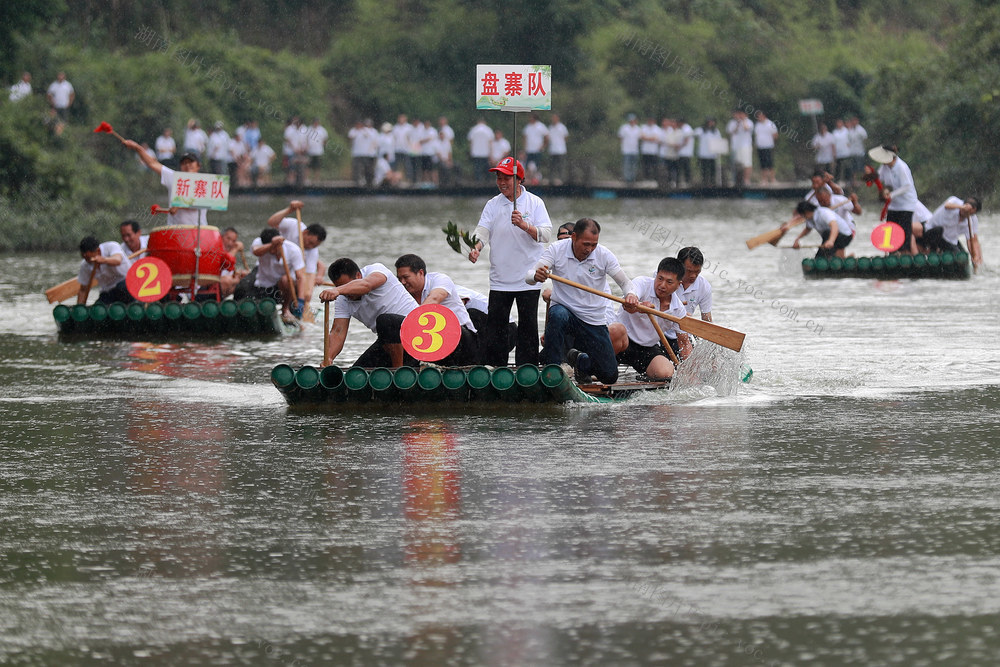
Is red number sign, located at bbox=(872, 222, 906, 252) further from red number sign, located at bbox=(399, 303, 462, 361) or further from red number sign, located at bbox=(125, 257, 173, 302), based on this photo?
red number sign, located at bbox=(399, 303, 462, 361)

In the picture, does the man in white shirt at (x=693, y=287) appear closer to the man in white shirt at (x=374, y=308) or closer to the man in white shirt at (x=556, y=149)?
the man in white shirt at (x=374, y=308)

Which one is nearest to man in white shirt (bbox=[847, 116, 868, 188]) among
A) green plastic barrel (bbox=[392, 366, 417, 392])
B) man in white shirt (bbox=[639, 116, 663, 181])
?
man in white shirt (bbox=[639, 116, 663, 181])

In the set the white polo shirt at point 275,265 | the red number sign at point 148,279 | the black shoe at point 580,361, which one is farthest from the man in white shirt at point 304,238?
the black shoe at point 580,361

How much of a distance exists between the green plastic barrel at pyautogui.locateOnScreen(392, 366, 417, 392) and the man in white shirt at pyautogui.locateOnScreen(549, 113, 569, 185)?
32.4 metres

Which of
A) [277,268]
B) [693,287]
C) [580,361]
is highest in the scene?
[277,268]

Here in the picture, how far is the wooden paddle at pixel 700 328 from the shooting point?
12438mm

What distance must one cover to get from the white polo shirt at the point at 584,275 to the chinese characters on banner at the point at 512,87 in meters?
1.22

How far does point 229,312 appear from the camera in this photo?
16984 millimetres

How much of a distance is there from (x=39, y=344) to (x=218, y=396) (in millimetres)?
4117

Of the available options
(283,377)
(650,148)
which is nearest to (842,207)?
(283,377)

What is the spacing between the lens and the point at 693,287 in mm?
13555

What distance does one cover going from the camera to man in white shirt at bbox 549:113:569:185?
44625 mm

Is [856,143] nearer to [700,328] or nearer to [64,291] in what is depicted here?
[64,291]

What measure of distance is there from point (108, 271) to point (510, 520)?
1044 cm
